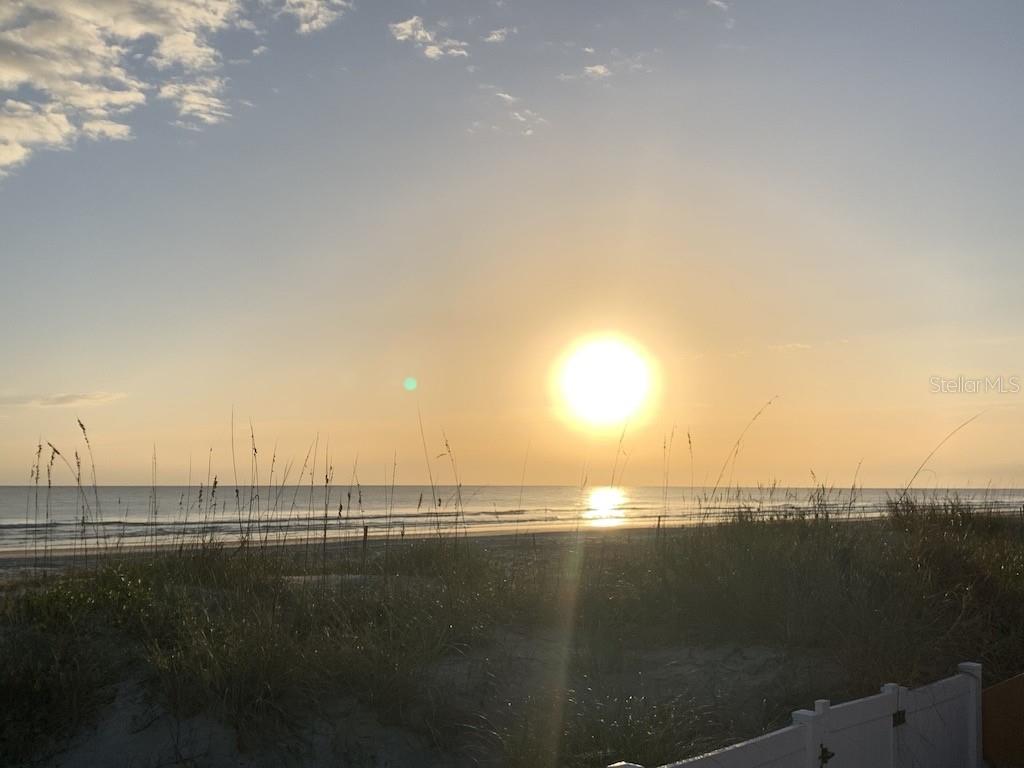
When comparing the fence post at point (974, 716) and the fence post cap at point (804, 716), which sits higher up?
the fence post cap at point (804, 716)

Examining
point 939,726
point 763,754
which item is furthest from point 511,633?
point 763,754

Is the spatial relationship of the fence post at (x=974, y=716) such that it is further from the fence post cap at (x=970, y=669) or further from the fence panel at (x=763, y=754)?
the fence panel at (x=763, y=754)

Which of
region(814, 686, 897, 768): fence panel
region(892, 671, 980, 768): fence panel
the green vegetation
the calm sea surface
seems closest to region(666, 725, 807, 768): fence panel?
region(814, 686, 897, 768): fence panel

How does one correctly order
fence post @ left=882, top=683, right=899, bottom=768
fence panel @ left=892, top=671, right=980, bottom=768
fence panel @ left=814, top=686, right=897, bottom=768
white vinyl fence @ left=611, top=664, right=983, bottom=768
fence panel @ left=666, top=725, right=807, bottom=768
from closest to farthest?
fence panel @ left=666, top=725, right=807, bottom=768 → white vinyl fence @ left=611, top=664, right=983, bottom=768 → fence panel @ left=814, top=686, right=897, bottom=768 → fence post @ left=882, top=683, right=899, bottom=768 → fence panel @ left=892, top=671, right=980, bottom=768

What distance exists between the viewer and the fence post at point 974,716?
516 centimetres

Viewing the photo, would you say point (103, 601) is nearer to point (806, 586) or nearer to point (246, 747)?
point (246, 747)

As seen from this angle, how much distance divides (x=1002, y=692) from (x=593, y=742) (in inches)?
95.2

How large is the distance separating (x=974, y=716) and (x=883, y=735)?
1171 millimetres

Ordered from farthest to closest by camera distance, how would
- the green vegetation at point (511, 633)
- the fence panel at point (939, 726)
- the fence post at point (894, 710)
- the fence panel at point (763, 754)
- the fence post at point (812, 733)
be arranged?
the green vegetation at point (511, 633), the fence panel at point (939, 726), the fence post at point (894, 710), the fence post at point (812, 733), the fence panel at point (763, 754)

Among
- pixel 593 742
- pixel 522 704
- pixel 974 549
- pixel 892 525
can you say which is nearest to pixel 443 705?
pixel 522 704

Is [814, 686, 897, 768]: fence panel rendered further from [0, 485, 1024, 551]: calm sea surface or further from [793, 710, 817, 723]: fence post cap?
[0, 485, 1024, 551]: calm sea surface

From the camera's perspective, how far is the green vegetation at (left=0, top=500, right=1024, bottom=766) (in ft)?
19.2

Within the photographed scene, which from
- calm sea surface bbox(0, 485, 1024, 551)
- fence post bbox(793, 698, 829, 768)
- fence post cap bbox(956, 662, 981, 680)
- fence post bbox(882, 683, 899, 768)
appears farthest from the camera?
calm sea surface bbox(0, 485, 1024, 551)

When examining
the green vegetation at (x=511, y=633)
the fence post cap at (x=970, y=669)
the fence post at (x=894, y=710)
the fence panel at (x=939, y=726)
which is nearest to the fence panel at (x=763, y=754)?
the fence post at (x=894, y=710)
